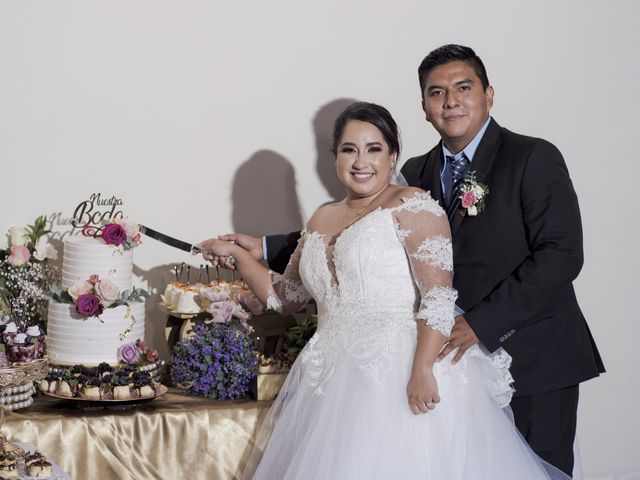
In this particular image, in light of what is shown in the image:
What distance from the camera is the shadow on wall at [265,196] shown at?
4.82m

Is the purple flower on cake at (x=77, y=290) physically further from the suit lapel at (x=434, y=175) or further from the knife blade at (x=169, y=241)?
the suit lapel at (x=434, y=175)

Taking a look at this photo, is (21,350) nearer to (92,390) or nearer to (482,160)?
(92,390)

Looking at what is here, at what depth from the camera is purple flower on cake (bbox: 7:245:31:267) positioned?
4262mm

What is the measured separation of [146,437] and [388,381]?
3.80 ft

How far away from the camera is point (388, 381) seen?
3275mm

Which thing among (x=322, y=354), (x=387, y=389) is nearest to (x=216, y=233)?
(x=322, y=354)

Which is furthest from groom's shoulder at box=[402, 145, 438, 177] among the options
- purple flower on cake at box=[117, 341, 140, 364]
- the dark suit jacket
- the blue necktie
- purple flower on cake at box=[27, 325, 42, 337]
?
purple flower on cake at box=[27, 325, 42, 337]

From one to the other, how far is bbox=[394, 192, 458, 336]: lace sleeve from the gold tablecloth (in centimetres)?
109

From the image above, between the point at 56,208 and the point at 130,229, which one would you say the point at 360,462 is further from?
the point at 56,208

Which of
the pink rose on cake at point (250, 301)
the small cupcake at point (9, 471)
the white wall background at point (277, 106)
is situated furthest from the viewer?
the white wall background at point (277, 106)

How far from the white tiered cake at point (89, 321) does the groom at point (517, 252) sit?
145cm

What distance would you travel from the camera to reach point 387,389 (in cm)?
326

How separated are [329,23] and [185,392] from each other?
6.87 ft

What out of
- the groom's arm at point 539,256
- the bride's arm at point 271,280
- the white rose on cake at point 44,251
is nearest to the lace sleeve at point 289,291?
the bride's arm at point 271,280
